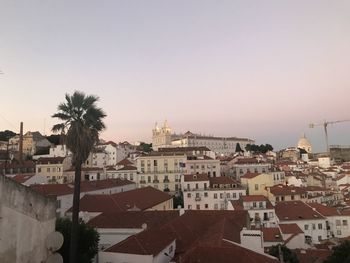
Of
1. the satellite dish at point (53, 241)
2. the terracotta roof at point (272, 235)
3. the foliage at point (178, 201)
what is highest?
the satellite dish at point (53, 241)

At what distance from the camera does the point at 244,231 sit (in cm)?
2805

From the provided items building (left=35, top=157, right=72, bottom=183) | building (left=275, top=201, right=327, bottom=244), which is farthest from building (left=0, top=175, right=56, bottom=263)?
building (left=35, top=157, right=72, bottom=183)

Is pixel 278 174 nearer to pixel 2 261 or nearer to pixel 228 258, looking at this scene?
pixel 228 258

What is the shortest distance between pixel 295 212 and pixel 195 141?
413 ft

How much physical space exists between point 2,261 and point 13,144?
136986mm

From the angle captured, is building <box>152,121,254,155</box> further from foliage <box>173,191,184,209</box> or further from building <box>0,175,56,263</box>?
building <box>0,175,56,263</box>

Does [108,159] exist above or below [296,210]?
above

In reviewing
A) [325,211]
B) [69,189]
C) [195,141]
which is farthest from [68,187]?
[195,141]

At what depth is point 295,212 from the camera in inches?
2221

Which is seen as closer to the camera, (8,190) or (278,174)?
(8,190)

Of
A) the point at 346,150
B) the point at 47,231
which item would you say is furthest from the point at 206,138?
the point at 47,231

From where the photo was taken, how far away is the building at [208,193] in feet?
218

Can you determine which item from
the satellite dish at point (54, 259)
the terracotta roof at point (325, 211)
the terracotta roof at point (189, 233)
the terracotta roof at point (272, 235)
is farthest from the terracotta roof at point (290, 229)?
the satellite dish at point (54, 259)

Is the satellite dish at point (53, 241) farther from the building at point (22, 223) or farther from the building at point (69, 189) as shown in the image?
the building at point (69, 189)
